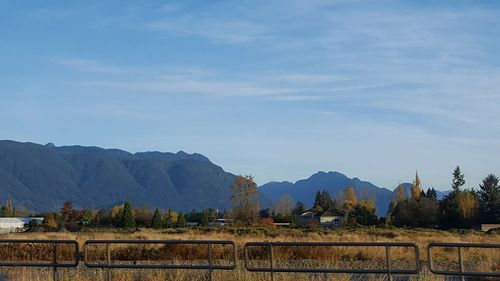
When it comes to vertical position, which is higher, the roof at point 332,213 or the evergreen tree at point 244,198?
the evergreen tree at point 244,198

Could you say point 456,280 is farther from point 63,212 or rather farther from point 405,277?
point 63,212

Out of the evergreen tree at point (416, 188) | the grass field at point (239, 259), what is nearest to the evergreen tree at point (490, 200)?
the evergreen tree at point (416, 188)

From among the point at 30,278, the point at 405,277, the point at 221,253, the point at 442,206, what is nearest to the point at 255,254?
the point at 221,253

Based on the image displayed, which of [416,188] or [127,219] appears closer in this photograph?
[127,219]

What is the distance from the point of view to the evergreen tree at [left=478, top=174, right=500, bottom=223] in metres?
94.4

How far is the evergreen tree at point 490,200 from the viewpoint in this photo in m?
94.4

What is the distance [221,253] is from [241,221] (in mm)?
77459

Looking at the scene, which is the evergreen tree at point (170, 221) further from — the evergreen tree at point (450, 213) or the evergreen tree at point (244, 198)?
the evergreen tree at point (450, 213)

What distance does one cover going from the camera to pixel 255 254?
30.0 m

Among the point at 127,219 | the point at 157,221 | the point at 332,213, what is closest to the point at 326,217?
the point at 332,213

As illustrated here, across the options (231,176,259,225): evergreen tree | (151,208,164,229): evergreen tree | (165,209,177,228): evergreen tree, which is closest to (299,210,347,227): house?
(231,176,259,225): evergreen tree

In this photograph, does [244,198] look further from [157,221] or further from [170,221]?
[157,221]

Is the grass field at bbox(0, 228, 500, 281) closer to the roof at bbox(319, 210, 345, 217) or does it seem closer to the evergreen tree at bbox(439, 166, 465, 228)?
the evergreen tree at bbox(439, 166, 465, 228)

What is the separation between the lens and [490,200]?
101438 mm
